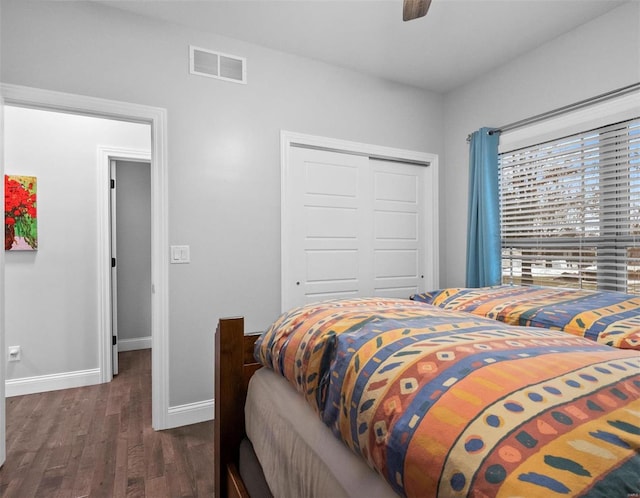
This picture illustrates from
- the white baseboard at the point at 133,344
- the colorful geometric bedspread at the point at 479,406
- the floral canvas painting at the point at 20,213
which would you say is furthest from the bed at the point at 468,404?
the white baseboard at the point at 133,344

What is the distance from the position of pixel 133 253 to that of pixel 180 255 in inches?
91.6

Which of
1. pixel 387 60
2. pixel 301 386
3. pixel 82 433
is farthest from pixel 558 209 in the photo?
pixel 82 433

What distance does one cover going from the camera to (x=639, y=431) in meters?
0.47

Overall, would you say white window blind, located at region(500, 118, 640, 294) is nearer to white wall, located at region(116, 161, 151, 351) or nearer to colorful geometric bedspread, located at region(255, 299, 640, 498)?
colorful geometric bedspread, located at region(255, 299, 640, 498)

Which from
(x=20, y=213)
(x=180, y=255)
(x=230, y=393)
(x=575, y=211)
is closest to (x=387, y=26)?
(x=575, y=211)

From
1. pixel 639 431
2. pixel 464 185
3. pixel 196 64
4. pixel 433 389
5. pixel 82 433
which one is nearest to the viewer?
pixel 639 431

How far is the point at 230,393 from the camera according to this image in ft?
4.19

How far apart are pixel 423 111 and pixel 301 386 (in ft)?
10.9

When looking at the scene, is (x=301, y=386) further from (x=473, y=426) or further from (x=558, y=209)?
(x=558, y=209)

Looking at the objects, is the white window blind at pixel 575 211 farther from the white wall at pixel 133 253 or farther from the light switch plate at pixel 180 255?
the white wall at pixel 133 253

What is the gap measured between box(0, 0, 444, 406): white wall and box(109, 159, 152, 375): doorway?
7.25 ft

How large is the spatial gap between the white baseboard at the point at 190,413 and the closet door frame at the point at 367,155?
88 cm

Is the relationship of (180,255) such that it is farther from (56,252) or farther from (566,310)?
(566,310)

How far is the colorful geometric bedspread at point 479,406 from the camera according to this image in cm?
44
